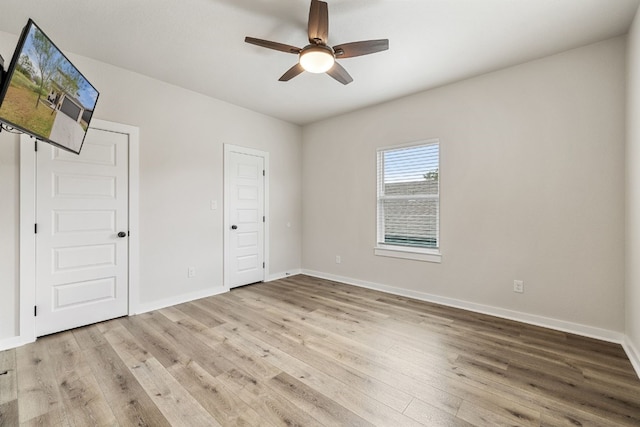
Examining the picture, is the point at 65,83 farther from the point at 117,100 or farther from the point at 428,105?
the point at 428,105

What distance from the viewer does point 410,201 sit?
399cm

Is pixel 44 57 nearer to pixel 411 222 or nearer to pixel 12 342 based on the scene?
pixel 12 342

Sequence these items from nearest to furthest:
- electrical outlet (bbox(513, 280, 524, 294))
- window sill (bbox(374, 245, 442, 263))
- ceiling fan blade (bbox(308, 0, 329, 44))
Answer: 1. ceiling fan blade (bbox(308, 0, 329, 44))
2. electrical outlet (bbox(513, 280, 524, 294))
3. window sill (bbox(374, 245, 442, 263))

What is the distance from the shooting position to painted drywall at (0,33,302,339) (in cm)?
253

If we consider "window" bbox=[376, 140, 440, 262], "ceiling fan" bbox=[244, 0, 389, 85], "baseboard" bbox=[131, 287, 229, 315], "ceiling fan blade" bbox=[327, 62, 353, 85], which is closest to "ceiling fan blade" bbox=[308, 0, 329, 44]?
"ceiling fan" bbox=[244, 0, 389, 85]

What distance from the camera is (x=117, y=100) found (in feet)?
10.2

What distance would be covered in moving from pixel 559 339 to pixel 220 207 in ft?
13.6

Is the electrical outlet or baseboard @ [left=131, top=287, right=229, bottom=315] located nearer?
the electrical outlet

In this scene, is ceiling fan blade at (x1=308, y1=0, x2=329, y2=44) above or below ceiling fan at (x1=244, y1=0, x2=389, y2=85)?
above

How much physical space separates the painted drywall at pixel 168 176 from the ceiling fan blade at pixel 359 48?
1924 mm

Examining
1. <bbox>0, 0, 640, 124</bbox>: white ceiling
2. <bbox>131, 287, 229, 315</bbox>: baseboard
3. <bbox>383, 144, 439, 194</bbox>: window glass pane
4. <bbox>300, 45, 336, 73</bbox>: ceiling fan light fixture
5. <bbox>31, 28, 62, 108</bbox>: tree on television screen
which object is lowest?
<bbox>131, 287, 229, 315</bbox>: baseboard

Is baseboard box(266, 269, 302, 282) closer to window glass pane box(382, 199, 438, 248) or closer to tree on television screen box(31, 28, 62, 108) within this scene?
window glass pane box(382, 199, 438, 248)

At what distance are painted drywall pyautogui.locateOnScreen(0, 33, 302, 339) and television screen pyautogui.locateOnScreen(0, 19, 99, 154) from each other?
945mm

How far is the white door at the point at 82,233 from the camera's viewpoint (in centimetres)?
270
